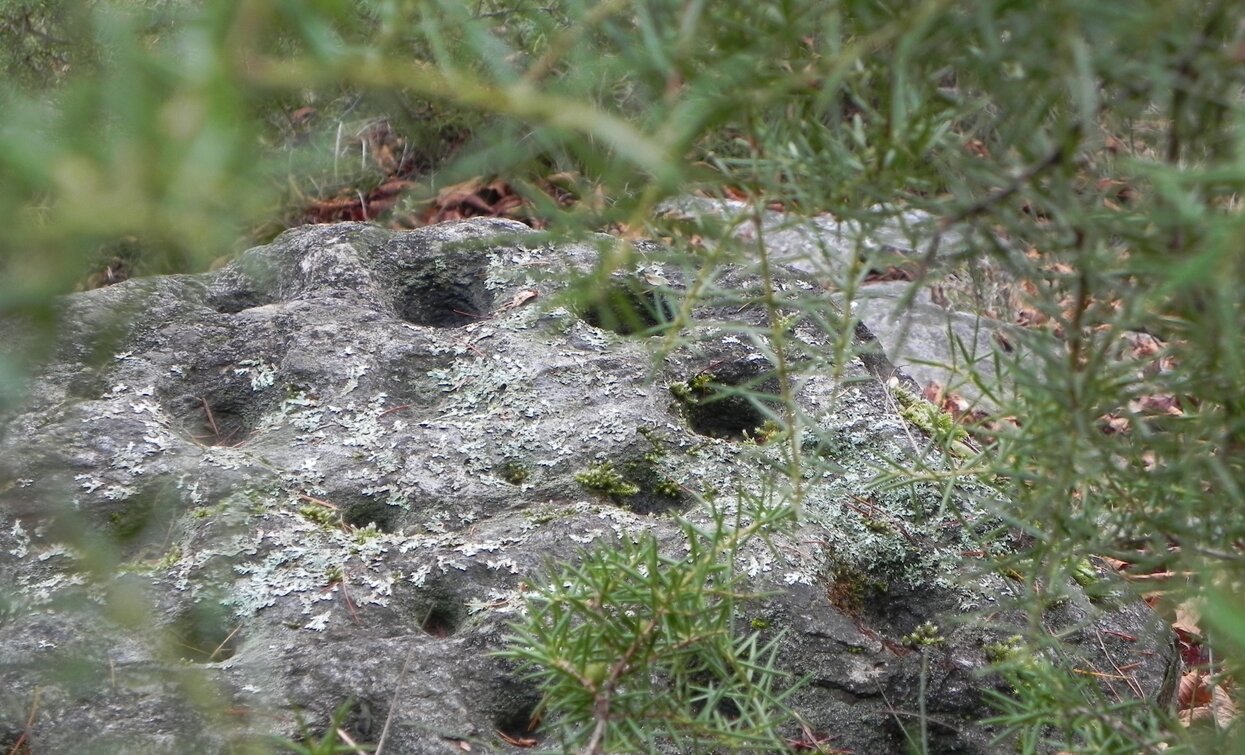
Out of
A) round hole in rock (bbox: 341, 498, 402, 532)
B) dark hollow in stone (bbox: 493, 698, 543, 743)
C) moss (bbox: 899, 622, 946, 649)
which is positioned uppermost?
moss (bbox: 899, 622, 946, 649)

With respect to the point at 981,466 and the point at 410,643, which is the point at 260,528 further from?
the point at 981,466

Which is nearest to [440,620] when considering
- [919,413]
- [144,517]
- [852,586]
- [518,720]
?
[518,720]

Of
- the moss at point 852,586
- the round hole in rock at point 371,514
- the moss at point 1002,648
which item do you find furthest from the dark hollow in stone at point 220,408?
the moss at point 1002,648

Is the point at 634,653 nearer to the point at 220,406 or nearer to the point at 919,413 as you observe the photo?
the point at 919,413

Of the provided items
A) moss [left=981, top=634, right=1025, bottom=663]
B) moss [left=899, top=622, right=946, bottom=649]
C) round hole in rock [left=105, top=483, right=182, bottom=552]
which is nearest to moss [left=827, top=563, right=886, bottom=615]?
moss [left=899, top=622, right=946, bottom=649]

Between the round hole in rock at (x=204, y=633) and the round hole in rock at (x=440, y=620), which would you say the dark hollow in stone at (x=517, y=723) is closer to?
the round hole in rock at (x=440, y=620)

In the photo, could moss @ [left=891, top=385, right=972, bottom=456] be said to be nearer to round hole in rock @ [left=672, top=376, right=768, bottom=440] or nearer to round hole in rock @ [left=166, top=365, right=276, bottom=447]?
round hole in rock @ [left=672, top=376, right=768, bottom=440]

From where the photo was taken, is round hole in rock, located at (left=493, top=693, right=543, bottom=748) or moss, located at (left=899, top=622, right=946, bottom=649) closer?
round hole in rock, located at (left=493, top=693, right=543, bottom=748)

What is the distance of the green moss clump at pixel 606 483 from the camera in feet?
6.54

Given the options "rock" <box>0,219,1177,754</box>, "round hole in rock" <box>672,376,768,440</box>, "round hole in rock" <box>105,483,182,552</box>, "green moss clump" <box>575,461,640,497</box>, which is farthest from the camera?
"round hole in rock" <box>672,376,768,440</box>

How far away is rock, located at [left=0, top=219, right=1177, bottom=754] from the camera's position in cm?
157

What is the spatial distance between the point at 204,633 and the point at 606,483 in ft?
2.46

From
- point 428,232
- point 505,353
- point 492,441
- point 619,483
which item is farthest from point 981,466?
point 428,232

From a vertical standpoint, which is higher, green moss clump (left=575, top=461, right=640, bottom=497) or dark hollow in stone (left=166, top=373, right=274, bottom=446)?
green moss clump (left=575, top=461, right=640, bottom=497)
